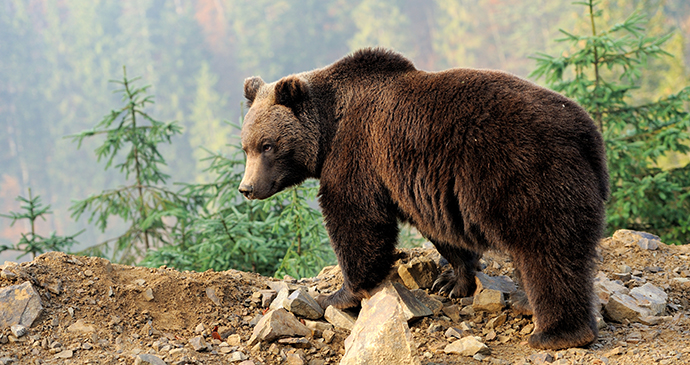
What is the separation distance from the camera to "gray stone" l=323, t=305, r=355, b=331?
15.2ft

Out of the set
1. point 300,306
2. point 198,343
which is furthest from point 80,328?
point 300,306

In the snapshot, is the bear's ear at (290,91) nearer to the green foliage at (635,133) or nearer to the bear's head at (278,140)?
the bear's head at (278,140)

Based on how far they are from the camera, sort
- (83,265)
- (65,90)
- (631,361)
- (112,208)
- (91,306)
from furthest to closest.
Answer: (65,90), (112,208), (83,265), (91,306), (631,361)

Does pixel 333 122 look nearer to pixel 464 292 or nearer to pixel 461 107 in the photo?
pixel 461 107

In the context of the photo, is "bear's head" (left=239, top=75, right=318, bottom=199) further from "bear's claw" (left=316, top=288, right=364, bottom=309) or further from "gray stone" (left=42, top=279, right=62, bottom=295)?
"gray stone" (left=42, top=279, right=62, bottom=295)

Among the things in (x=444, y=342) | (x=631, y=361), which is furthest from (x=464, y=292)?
(x=631, y=361)

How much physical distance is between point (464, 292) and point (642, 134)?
6.35 meters

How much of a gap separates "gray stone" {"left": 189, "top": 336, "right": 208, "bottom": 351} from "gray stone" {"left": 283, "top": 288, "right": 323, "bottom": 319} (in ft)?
2.71

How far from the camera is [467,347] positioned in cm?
410

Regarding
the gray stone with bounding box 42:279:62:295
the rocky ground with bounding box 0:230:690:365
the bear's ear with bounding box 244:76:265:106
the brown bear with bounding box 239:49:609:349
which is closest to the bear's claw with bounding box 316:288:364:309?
the brown bear with bounding box 239:49:609:349

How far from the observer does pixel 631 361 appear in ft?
12.0

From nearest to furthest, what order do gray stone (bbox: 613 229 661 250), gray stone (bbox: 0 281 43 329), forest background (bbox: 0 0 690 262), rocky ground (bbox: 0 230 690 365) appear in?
rocky ground (bbox: 0 230 690 365)
gray stone (bbox: 0 281 43 329)
gray stone (bbox: 613 229 661 250)
forest background (bbox: 0 0 690 262)

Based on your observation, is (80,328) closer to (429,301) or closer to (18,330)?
(18,330)

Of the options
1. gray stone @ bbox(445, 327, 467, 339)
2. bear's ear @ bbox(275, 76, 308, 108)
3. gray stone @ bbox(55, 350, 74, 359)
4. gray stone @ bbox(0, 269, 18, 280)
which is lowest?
gray stone @ bbox(445, 327, 467, 339)
